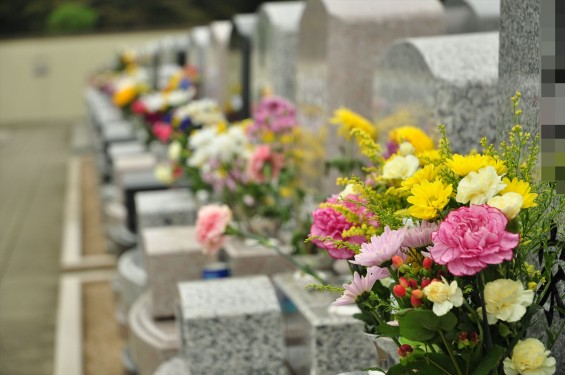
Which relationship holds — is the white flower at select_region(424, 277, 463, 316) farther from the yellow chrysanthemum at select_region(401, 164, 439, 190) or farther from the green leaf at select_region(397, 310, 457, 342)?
the yellow chrysanthemum at select_region(401, 164, 439, 190)

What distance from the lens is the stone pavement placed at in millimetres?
7008

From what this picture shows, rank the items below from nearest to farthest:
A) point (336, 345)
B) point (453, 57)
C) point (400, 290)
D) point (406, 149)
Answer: point (400, 290) < point (406, 149) < point (336, 345) < point (453, 57)

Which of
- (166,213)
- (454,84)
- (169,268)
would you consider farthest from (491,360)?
(166,213)

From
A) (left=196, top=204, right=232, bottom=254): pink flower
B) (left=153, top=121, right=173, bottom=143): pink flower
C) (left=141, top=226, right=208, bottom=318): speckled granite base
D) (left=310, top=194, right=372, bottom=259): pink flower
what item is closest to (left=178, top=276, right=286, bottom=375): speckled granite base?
(left=196, top=204, right=232, bottom=254): pink flower

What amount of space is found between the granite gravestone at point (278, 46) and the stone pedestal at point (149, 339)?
6.25 feet

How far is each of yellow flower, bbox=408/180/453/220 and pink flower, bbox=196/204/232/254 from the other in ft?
6.45

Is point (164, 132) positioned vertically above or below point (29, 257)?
above

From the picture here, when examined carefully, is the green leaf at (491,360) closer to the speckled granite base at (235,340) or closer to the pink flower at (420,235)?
the pink flower at (420,235)

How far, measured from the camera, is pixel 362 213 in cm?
273

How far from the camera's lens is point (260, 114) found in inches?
213

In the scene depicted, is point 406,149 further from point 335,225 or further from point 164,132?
point 164,132

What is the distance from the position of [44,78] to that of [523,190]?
109 feet

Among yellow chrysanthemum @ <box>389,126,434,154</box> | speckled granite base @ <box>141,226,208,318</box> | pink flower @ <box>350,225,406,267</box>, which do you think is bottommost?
speckled granite base @ <box>141,226,208,318</box>

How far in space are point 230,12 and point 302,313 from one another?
38752mm
